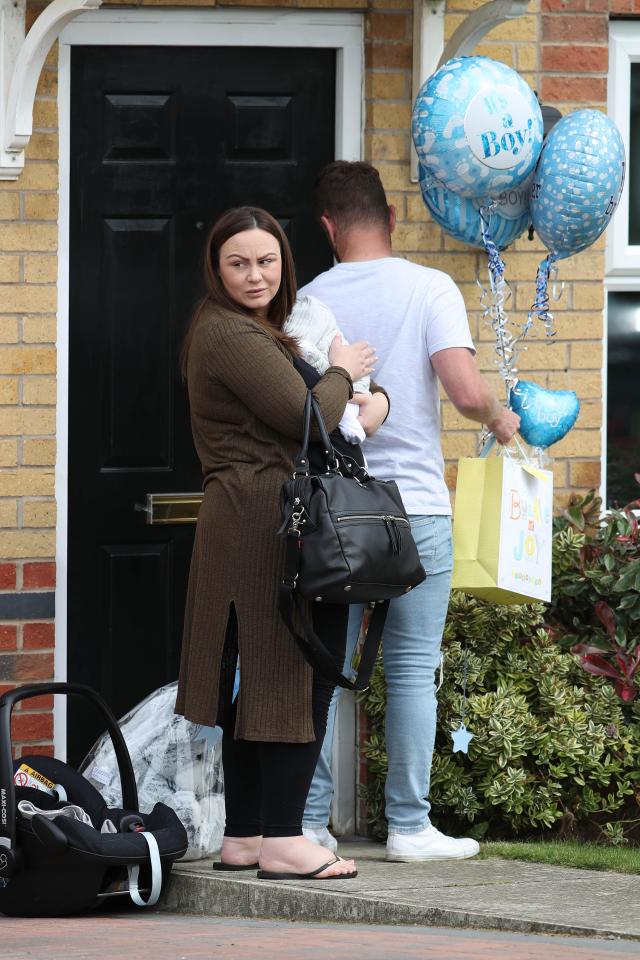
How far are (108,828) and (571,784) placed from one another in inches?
58.4

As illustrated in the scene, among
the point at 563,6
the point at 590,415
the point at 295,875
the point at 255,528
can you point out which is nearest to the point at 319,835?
the point at 295,875

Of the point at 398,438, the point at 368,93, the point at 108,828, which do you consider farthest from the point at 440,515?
the point at 368,93

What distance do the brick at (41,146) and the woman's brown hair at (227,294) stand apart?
116 cm

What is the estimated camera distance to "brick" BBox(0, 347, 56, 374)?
16.8 feet

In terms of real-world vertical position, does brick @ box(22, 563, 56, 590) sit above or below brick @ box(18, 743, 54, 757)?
above

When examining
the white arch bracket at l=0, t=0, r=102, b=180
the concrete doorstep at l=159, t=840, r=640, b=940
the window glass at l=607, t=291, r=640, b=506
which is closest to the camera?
the concrete doorstep at l=159, t=840, r=640, b=940

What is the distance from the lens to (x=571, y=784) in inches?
199

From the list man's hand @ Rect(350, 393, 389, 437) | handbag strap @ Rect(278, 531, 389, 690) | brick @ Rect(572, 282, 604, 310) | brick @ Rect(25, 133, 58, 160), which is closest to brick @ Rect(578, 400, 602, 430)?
brick @ Rect(572, 282, 604, 310)

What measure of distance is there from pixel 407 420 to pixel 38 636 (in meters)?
1.42

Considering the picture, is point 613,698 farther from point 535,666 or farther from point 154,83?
point 154,83

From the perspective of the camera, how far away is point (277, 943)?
3.71 metres

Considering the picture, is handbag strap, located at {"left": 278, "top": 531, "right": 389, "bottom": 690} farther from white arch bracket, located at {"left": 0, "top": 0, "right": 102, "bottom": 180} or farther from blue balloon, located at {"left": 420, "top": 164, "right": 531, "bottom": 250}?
white arch bracket, located at {"left": 0, "top": 0, "right": 102, "bottom": 180}

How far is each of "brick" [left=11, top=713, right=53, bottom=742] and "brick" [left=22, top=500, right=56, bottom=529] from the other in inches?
23.0

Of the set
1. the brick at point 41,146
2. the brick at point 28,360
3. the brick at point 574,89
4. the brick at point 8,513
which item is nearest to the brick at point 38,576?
the brick at point 8,513
